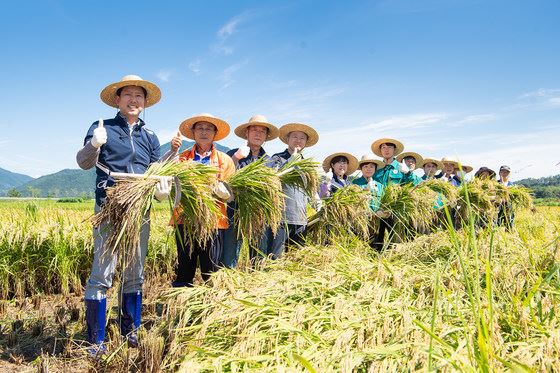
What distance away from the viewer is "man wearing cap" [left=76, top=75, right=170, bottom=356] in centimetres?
276

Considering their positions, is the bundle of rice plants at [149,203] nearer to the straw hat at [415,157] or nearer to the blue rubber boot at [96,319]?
the blue rubber boot at [96,319]

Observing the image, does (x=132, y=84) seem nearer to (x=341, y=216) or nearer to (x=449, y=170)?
(x=341, y=216)

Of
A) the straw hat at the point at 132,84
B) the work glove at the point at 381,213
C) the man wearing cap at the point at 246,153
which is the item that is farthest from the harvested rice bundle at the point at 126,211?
the work glove at the point at 381,213

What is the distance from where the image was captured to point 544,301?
2.12 meters

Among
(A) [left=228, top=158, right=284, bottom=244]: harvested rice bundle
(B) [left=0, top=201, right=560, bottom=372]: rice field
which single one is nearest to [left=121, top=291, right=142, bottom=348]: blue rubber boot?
(B) [left=0, top=201, right=560, bottom=372]: rice field

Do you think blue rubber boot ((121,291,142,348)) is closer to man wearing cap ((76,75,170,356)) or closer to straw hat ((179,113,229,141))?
man wearing cap ((76,75,170,356))

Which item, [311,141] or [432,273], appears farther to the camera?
[311,141]

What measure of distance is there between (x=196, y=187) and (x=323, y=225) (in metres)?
1.85

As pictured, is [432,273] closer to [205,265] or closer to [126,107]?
[205,265]

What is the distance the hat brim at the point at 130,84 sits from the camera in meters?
3.15

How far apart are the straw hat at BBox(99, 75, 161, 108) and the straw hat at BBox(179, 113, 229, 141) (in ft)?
1.04

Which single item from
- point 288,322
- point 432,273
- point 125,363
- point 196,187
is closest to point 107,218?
point 196,187

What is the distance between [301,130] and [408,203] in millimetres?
1421

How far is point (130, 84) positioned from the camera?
316cm
